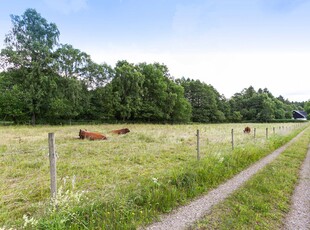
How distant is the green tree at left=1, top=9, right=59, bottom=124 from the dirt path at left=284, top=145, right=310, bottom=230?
1055 inches

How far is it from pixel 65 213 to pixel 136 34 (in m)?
18.1

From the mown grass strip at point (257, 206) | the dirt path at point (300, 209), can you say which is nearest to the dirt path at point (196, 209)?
the mown grass strip at point (257, 206)

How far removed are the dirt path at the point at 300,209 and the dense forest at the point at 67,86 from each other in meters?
26.2

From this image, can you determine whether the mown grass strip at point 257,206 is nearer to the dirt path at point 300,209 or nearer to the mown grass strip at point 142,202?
the dirt path at point 300,209

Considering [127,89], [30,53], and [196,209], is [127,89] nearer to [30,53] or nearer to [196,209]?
[30,53]

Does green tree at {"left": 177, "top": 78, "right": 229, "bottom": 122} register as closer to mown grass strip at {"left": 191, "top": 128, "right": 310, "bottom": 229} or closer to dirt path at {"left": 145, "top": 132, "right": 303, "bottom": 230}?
mown grass strip at {"left": 191, "top": 128, "right": 310, "bottom": 229}

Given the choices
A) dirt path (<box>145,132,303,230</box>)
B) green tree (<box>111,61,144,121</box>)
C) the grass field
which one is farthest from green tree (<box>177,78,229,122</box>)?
dirt path (<box>145,132,303,230</box>)

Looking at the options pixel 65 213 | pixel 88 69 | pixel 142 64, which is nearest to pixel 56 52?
pixel 88 69

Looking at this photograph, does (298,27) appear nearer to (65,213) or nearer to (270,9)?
(270,9)

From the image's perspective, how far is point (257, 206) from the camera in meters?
3.45

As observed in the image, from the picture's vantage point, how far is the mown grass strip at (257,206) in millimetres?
2910

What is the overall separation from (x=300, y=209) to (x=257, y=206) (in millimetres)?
878

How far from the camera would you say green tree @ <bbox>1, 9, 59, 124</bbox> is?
22.3 meters

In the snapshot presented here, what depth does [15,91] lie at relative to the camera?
22.2 meters
